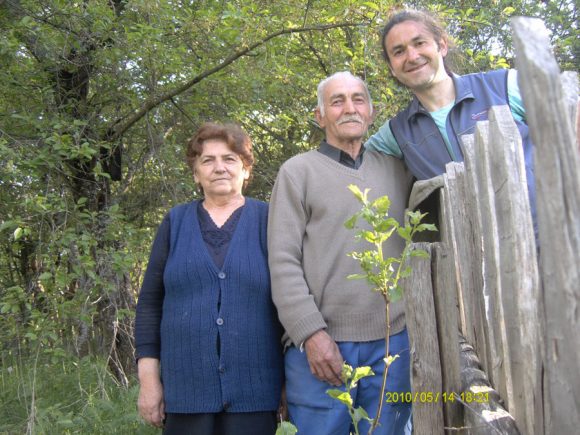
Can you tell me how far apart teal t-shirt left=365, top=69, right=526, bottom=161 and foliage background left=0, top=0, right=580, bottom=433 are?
1.19 metres

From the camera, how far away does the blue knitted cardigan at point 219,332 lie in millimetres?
2322

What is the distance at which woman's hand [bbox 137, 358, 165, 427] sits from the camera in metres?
2.43

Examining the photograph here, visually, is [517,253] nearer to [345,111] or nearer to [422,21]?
[345,111]

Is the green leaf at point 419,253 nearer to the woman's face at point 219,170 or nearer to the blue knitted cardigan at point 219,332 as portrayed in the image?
the blue knitted cardigan at point 219,332

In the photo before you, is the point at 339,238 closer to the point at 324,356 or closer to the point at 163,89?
the point at 324,356

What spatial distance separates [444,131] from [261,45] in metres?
2.75

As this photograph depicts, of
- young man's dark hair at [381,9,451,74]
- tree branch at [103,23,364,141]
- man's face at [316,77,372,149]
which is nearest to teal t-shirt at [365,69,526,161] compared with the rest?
man's face at [316,77,372,149]

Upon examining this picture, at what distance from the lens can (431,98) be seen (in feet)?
8.30

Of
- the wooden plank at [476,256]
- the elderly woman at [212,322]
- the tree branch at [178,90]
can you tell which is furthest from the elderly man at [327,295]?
the tree branch at [178,90]

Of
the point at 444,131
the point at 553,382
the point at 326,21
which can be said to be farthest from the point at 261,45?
the point at 553,382

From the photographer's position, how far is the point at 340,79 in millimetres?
2650

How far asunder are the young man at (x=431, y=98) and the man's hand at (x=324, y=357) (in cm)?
78

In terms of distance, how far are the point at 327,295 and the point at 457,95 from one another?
99 centimetres
